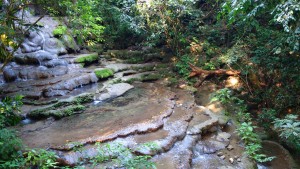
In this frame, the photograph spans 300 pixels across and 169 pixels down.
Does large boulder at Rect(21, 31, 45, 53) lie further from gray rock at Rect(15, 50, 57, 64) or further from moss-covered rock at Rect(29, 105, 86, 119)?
moss-covered rock at Rect(29, 105, 86, 119)

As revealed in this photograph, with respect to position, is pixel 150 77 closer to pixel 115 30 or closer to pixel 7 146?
pixel 115 30

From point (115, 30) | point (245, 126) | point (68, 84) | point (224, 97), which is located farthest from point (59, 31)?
point (245, 126)

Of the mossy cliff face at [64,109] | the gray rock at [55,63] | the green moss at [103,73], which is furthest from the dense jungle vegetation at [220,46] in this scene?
the gray rock at [55,63]

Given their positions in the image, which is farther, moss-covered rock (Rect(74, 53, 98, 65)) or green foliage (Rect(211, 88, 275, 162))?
moss-covered rock (Rect(74, 53, 98, 65))

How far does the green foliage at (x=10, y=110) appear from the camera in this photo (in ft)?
16.8

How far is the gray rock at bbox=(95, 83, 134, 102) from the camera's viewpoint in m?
8.23

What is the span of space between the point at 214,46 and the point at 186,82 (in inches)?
110

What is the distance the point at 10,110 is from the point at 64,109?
60.4 inches

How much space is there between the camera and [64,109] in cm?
708

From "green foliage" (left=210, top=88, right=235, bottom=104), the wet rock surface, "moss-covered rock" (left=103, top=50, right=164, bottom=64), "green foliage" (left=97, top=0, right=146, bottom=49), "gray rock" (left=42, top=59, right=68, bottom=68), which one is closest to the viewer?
the wet rock surface

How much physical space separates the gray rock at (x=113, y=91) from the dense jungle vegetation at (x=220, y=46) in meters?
1.83

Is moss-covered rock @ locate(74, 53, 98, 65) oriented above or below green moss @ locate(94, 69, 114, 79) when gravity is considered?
above

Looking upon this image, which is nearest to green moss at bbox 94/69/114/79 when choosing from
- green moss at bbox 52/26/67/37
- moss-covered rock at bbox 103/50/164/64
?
moss-covered rock at bbox 103/50/164/64

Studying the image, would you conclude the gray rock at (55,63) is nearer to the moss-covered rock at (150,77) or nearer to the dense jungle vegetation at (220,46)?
the dense jungle vegetation at (220,46)
